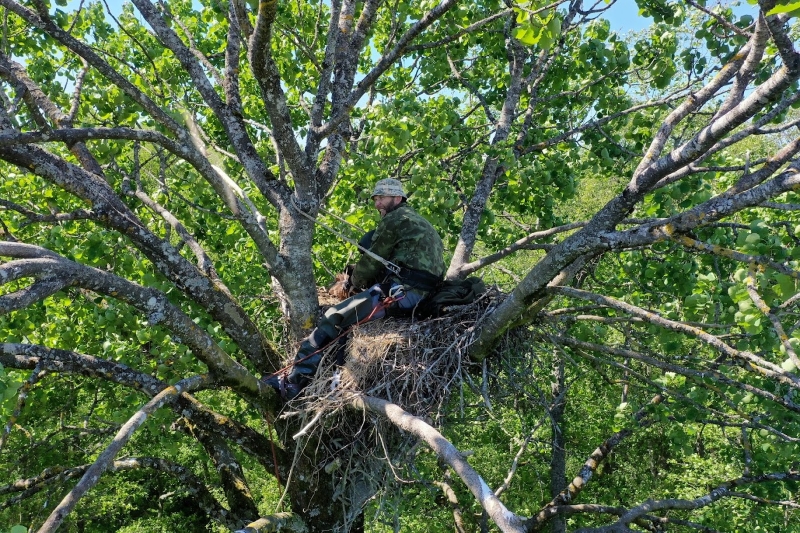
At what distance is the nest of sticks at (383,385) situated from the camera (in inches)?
182

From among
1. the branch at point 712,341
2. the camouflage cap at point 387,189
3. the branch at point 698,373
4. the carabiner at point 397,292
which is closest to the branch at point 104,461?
the carabiner at point 397,292

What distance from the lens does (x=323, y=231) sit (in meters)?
8.78

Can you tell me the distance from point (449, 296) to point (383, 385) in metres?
0.96

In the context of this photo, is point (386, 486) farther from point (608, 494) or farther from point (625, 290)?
point (608, 494)

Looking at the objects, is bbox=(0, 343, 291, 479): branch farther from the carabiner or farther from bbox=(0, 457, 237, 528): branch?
the carabiner

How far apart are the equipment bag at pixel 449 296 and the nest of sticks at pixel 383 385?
0.09 meters

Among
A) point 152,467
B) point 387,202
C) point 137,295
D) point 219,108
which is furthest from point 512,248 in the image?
point 152,467

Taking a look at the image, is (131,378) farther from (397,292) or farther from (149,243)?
(397,292)

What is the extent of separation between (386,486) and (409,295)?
4.85ft

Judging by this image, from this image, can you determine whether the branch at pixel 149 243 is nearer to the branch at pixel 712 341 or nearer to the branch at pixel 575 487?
the branch at pixel 712 341

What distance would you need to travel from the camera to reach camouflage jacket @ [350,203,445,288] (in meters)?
5.33

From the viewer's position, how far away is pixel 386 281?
5379 millimetres

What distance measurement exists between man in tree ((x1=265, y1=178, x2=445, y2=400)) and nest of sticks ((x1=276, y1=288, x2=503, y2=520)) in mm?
113

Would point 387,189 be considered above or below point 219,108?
below
